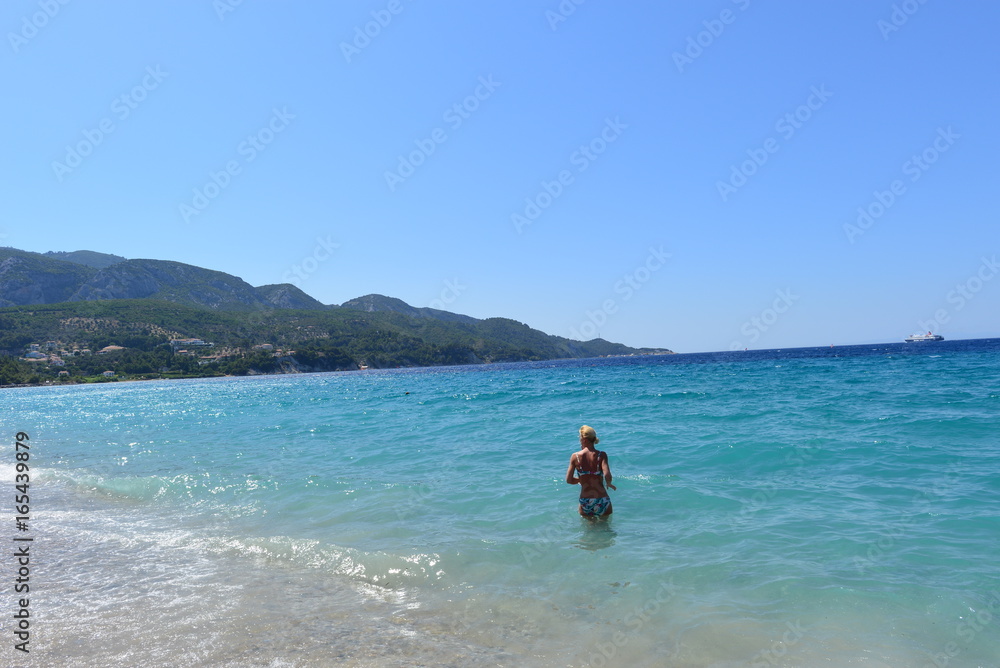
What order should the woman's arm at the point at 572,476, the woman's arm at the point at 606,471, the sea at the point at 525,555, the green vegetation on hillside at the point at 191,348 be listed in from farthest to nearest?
the green vegetation on hillside at the point at 191,348 < the woman's arm at the point at 572,476 < the woman's arm at the point at 606,471 < the sea at the point at 525,555

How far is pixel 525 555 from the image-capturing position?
8.05m

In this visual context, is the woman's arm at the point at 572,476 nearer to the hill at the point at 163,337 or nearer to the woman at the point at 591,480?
the woman at the point at 591,480

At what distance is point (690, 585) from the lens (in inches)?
269

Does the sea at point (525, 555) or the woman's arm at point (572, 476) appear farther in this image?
the woman's arm at point (572, 476)

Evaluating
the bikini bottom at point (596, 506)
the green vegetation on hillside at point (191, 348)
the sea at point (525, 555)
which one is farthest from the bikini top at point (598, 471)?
the green vegetation on hillside at point (191, 348)

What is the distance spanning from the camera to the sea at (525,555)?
5480 mm

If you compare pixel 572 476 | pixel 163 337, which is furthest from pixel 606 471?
pixel 163 337

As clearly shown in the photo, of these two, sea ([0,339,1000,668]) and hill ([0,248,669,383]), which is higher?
hill ([0,248,669,383])

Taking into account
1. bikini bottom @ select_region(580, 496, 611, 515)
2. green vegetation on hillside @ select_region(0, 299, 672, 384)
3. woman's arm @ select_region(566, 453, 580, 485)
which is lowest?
bikini bottom @ select_region(580, 496, 611, 515)

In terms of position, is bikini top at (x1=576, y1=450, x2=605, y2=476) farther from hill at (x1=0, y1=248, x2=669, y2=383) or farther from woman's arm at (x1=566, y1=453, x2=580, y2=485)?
hill at (x1=0, y1=248, x2=669, y2=383)

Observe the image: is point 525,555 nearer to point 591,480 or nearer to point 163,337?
point 591,480

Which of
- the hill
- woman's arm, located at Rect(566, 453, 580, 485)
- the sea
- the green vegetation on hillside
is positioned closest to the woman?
woman's arm, located at Rect(566, 453, 580, 485)

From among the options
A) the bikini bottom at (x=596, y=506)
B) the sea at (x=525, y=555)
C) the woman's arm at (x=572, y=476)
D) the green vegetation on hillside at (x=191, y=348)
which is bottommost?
the sea at (x=525, y=555)

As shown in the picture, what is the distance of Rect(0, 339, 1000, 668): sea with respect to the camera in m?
5.48
